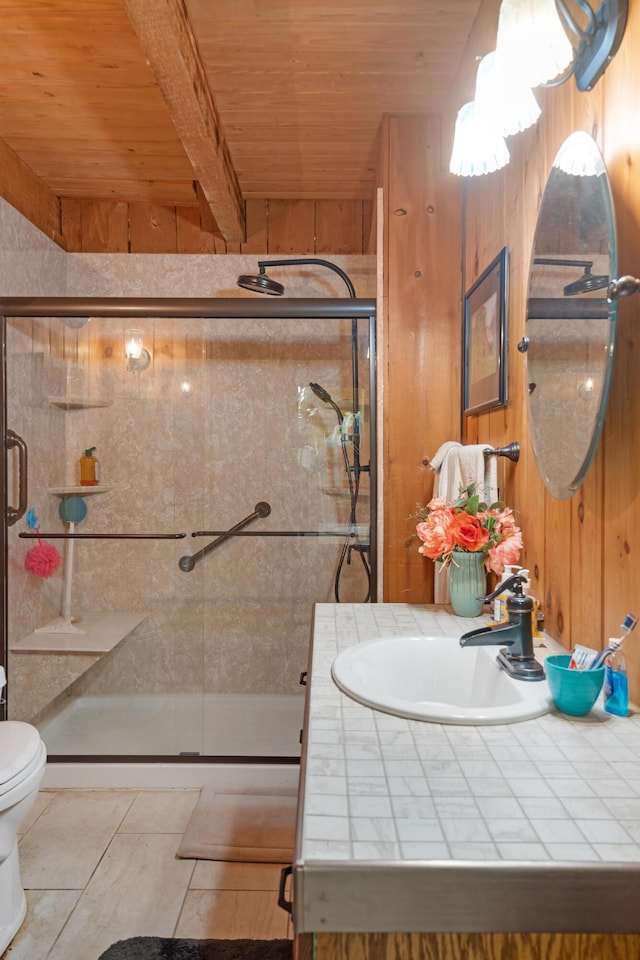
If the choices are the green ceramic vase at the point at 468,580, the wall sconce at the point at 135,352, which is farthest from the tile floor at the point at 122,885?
the wall sconce at the point at 135,352

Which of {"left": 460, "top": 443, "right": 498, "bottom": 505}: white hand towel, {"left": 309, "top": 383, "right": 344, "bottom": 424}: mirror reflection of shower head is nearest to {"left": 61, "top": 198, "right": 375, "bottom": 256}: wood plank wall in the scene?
{"left": 309, "top": 383, "right": 344, "bottom": 424}: mirror reflection of shower head

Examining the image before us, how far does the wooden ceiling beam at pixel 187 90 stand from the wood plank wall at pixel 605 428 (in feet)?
2.73

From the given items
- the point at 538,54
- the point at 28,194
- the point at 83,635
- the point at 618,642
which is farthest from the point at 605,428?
the point at 28,194

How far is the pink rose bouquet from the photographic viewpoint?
1395 mm

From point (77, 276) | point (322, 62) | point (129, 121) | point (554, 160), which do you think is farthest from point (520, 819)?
point (77, 276)

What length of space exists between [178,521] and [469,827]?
199 cm

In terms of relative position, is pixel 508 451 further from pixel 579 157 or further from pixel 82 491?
pixel 82 491

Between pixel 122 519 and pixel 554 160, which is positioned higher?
pixel 554 160

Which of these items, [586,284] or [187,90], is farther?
[187,90]

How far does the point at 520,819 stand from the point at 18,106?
2.73 meters

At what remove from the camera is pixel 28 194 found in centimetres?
267

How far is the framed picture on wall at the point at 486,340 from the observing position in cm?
154

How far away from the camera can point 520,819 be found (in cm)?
62

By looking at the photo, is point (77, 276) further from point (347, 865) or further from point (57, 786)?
point (347, 865)
